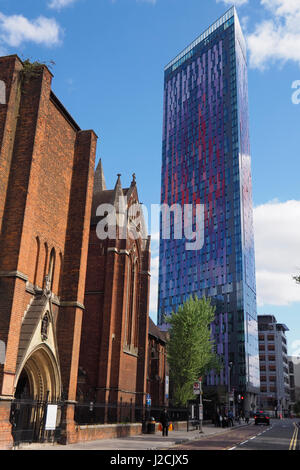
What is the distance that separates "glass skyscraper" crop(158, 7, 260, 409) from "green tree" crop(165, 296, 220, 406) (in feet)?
152

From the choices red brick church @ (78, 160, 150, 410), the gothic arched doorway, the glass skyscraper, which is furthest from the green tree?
the glass skyscraper

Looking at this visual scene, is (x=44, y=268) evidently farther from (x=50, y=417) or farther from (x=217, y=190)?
(x=217, y=190)

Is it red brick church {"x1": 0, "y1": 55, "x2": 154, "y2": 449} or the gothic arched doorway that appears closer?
red brick church {"x1": 0, "y1": 55, "x2": 154, "y2": 449}

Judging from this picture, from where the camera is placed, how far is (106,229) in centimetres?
3194

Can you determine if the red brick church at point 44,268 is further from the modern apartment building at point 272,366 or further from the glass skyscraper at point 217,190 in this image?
the modern apartment building at point 272,366

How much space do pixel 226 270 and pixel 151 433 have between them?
6722cm

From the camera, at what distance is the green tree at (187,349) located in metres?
41.2

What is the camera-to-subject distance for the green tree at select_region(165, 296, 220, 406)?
41.2 m

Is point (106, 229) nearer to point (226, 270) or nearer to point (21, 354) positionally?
point (21, 354)

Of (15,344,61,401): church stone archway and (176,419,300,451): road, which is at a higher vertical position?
(15,344,61,401): church stone archway

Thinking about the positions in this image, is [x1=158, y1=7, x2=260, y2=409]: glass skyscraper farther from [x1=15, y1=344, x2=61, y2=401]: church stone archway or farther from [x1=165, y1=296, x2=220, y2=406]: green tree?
[x1=15, y1=344, x2=61, y2=401]: church stone archway

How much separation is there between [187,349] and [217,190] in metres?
63.4

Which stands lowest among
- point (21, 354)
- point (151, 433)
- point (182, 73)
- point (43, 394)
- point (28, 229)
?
point (151, 433)
